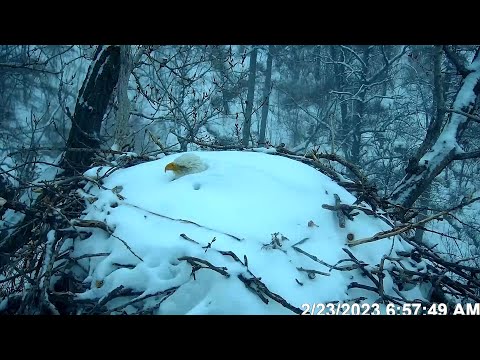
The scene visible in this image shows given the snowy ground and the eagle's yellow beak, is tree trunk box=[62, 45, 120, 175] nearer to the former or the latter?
the snowy ground

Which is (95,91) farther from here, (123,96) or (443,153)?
(443,153)

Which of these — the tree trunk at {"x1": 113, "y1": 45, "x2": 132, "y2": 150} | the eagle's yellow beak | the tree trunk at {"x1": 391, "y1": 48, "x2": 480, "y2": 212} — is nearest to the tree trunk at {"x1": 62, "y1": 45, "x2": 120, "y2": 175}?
the tree trunk at {"x1": 113, "y1": 45, "x2": 132, "y2": 150}

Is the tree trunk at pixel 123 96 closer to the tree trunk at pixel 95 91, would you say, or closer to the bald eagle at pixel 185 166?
the tree trunk at pixel 95 91

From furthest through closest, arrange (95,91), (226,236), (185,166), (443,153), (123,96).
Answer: (123,96), (95,91), (443,153), (185,166), (226,236)

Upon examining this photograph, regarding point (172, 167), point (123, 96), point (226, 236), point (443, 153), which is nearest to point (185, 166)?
point (172, 167)

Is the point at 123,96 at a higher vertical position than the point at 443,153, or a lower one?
higher

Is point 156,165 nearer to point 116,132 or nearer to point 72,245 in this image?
point 72,245

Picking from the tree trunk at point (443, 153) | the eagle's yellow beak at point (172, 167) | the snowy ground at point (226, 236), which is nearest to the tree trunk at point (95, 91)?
the snowy ground at point (226, 236)

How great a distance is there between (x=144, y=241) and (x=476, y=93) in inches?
137

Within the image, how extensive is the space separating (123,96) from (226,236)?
11.6ft

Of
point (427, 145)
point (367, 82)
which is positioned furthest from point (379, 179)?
point (427, 145)

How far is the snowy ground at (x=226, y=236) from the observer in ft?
5.33

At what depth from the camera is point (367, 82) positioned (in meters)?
12.3

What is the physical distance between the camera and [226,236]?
1.80 meters
